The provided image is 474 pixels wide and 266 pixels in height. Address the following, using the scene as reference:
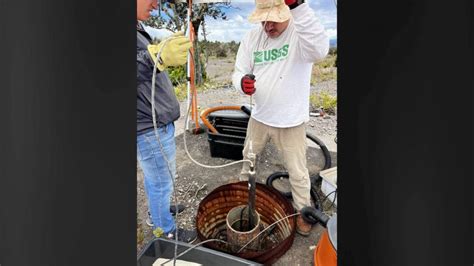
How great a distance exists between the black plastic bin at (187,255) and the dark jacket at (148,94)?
511 millimetres

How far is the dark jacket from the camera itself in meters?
1.37

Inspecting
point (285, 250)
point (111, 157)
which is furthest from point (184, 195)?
point (111, 157)

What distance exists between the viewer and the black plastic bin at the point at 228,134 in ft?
8.69

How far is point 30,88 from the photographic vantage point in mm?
249

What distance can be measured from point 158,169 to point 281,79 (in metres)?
0.85

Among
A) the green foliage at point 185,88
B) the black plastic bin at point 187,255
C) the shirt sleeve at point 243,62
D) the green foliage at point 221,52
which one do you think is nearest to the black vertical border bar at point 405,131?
the black plastic bin at point 187,255

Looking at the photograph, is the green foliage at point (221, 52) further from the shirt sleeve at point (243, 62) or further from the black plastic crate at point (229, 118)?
the shirt sleeve at point (243, 62)

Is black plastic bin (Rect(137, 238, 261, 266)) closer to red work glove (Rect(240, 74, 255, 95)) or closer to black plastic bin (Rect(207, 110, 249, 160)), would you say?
red work glove (Rect(240, 74, 255, 95))

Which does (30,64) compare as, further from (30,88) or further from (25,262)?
(25,262)

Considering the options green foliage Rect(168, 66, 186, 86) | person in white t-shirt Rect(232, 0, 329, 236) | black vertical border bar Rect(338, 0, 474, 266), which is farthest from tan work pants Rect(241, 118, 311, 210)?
black vertical border bar Rect(338, 0, 474, 266)

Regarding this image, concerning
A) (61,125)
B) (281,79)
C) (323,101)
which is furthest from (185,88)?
(61,125)

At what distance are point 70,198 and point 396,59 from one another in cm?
29

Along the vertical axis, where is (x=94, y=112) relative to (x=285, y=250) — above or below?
above

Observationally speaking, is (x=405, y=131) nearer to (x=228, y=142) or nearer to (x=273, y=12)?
(x=273, y=12)
